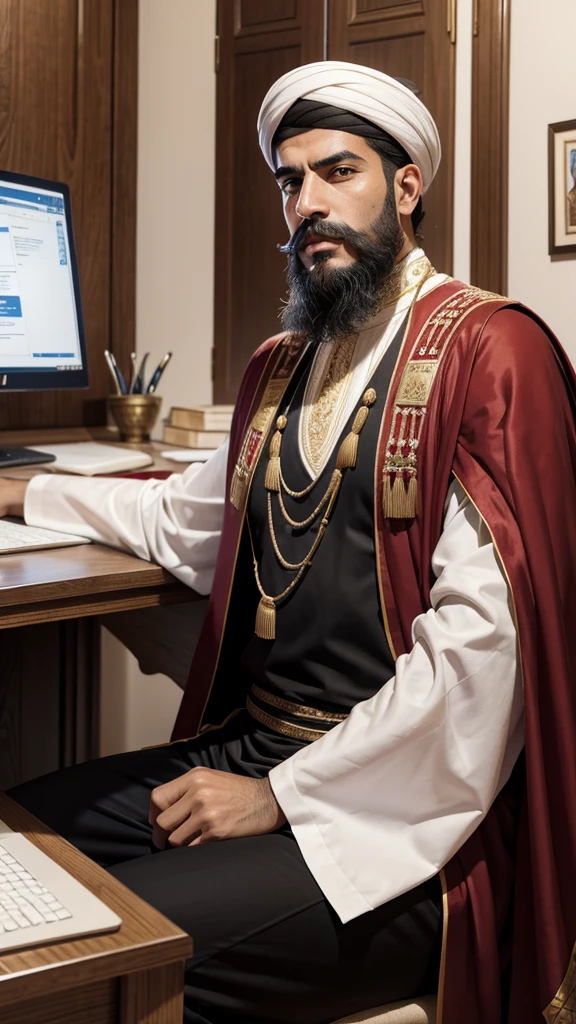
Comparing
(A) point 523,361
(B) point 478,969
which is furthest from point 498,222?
(B) point 478,969

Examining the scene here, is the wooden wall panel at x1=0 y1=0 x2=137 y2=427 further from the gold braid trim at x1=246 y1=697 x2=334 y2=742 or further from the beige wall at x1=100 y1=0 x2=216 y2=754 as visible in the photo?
the gold braid trim at x1=246 y1=697 x2=334 y2=742

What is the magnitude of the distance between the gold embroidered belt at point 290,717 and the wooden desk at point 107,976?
0.40 metres

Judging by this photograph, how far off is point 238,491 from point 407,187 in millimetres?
505

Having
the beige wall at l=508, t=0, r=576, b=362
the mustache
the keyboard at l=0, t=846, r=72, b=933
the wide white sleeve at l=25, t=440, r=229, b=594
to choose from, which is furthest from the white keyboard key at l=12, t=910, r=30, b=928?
the beige wall at l=508, t=0, r=576, b=362

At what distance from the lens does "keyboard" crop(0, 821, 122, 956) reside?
1083 mm

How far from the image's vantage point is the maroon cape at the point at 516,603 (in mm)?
1276

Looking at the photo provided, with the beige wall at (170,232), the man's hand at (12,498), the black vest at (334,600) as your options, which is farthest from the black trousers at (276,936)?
the beige wall at (170,232)

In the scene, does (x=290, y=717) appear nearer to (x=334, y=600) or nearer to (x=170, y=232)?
(x=334, y=600)

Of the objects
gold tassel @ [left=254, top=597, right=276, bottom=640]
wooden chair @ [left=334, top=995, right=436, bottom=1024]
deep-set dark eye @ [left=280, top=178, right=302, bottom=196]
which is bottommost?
wooden chair @ [left=334, top=995, right=436, bottom=1024]

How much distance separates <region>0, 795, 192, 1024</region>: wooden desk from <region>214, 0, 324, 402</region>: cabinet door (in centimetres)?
177

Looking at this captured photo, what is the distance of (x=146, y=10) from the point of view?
2871 mm

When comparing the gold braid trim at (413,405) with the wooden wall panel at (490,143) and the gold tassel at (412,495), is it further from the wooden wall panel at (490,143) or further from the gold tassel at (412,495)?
the wooden wall panel at (490,143)

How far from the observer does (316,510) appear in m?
1.53

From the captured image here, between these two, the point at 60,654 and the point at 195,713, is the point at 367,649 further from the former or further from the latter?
the point at 60,654
